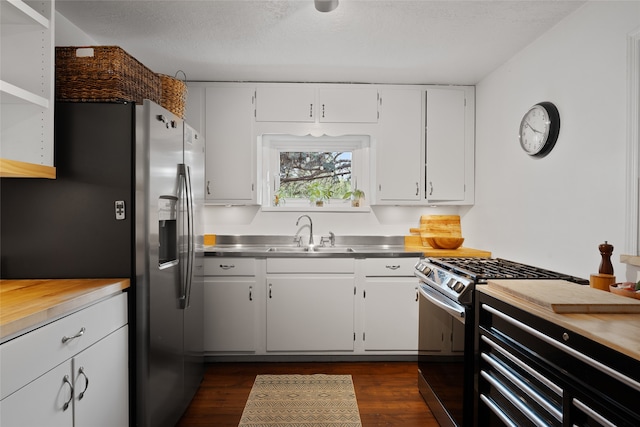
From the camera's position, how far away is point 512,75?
3023 millimetres

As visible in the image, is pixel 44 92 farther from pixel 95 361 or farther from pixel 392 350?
pixel 392 350

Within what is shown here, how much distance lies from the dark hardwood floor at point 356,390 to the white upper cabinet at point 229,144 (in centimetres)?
146

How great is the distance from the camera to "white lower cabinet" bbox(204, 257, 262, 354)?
3.20 metres

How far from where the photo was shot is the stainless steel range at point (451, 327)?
77.2 inches

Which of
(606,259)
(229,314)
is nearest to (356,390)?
(229,314)

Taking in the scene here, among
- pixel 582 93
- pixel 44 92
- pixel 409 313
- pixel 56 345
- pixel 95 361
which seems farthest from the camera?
pixel 409 313

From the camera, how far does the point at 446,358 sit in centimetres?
221

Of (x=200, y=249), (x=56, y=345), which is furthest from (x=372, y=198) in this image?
(x=56, y=345)

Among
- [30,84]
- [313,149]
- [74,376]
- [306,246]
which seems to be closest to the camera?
[74,376]

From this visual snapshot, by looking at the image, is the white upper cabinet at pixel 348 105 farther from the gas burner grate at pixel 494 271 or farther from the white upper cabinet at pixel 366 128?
the gas burner grate at pixel 494 271

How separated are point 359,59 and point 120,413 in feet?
9.02

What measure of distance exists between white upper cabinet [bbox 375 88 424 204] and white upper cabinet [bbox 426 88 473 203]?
10 cm

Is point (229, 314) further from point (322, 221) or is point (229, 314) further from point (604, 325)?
point (604, 325)

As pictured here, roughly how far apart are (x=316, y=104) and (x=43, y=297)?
2659 millimetres
